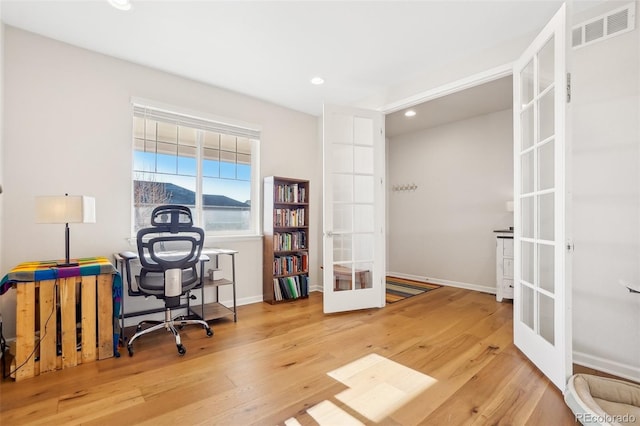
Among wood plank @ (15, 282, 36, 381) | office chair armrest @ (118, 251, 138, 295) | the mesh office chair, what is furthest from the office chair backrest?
wood plank @ (15, 282, 36, 381)

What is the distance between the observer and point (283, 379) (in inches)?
76.8

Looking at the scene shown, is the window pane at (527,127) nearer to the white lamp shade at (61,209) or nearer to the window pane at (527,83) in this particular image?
the window pane at (527,83)

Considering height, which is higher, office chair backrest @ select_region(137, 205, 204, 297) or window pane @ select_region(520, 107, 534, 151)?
window pane @ select_region(520, 107, 534, 151)

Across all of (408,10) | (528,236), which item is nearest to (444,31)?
(408,10)

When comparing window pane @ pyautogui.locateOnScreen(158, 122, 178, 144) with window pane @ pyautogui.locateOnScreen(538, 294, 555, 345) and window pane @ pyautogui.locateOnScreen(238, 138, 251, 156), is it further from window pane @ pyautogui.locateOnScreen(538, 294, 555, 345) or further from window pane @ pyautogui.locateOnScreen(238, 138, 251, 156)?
window pane @ pyautogui.locateOnScreen(538, 294, 555, 345)

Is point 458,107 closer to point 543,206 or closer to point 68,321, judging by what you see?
point 543,206

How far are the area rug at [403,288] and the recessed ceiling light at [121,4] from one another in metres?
3.88

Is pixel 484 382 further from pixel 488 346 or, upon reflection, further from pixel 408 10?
pixel 408 10

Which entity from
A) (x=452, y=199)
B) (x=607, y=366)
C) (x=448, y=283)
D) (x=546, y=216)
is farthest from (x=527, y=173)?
(x=448, y=283)

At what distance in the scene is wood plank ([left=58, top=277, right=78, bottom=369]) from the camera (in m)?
2.12

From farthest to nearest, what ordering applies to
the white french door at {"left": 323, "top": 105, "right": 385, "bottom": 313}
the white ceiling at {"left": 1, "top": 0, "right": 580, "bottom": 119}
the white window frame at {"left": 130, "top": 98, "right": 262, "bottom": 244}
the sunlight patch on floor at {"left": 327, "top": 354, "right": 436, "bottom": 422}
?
the white french door at {"left": 323, "top": 105, "right": 385, "bottom": 313} < the white window frame at {"left": 130, "top": 98, "right": 262, "bottom": 244} < the white ceiling at {"left": 1, "top": 0, "right": 580, "bottom": 119} < the sunlight patch on floor at {"left": 327, "top": 354, "right": 436, "bottom": 422}

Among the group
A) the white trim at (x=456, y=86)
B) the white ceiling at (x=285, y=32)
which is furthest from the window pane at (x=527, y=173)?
the white ceiling at (x=285, y=32)

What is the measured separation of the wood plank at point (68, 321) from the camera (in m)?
2.12

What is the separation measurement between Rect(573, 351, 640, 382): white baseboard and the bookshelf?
281 cm
